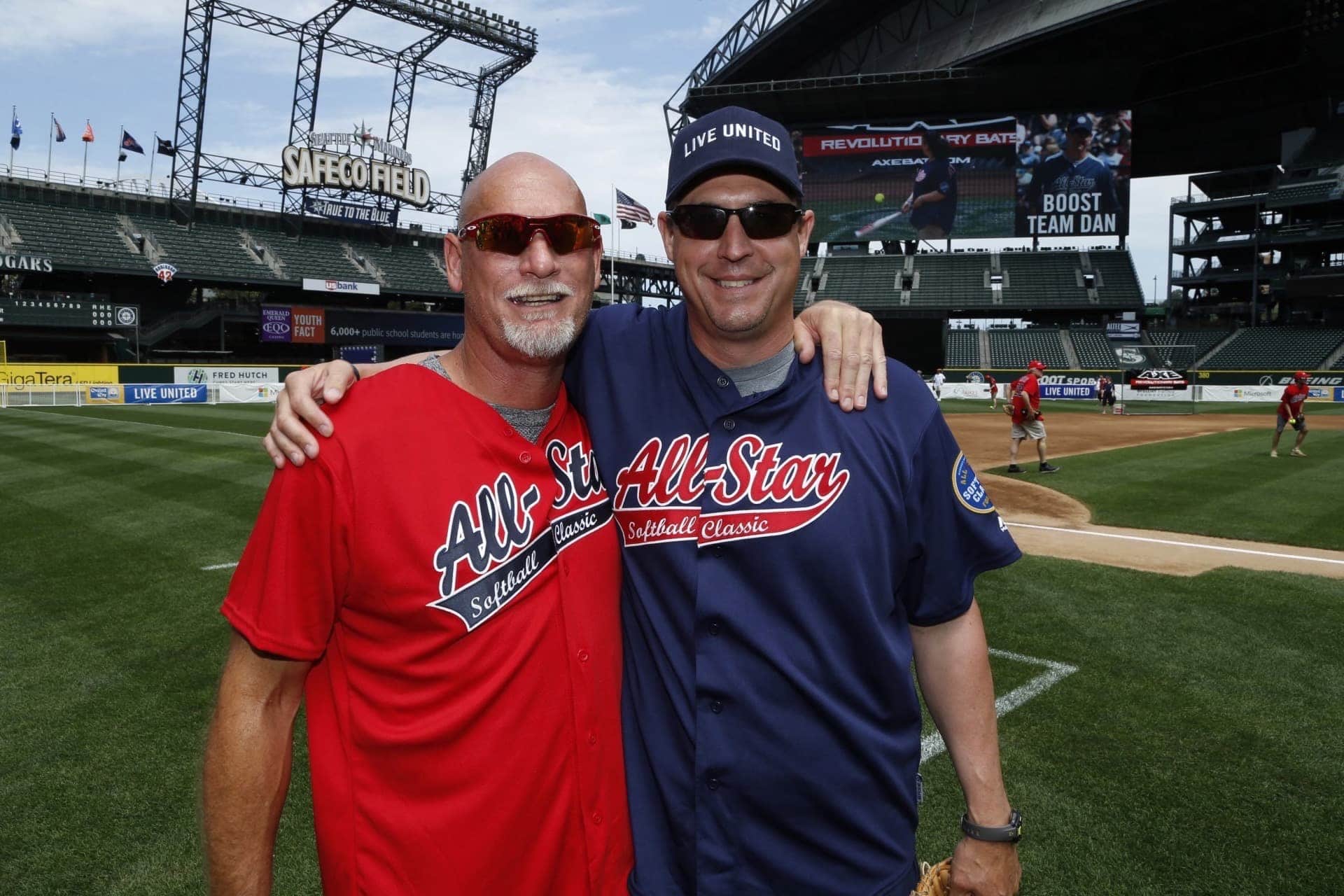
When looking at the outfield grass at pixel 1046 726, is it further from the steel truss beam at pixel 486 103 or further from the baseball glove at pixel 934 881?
the steel truss beam at pixel 486 103

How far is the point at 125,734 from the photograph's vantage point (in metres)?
4.71

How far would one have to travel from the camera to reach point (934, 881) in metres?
2.12

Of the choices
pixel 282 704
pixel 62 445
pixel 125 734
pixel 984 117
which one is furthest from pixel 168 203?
pixel 282 704

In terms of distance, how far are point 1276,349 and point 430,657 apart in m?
58.0

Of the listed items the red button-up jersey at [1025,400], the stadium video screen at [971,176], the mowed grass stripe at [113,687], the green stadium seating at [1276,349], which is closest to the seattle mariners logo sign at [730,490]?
the mowed grass stripe at [113,687]

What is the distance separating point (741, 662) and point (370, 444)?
1.05 meters

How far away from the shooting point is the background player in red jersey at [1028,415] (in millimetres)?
15336

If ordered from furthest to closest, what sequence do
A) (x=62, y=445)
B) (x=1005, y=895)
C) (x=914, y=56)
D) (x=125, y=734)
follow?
(x=914, y=56) < (x=62, y=445) < (x=125, y=734) < (x=1005, y=895)

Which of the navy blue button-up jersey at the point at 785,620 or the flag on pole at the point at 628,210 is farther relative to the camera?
the flag on pole at the point at 628,210

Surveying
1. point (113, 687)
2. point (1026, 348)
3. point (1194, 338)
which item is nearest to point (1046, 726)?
point (113, 687)

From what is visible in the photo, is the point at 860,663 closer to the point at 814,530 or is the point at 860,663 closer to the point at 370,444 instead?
the point at 814,530

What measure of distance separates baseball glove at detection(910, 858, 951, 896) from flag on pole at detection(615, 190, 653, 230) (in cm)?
3645

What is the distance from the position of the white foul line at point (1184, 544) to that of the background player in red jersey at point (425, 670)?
966cm

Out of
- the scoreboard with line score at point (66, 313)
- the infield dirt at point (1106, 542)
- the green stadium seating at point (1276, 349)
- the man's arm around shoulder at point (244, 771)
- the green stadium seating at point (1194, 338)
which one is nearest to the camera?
the man's arm around shoulder at point (244, 771)
